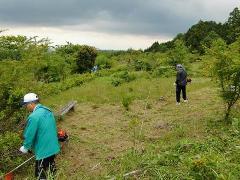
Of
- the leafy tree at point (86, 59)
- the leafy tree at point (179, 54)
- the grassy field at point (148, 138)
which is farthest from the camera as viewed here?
the leafy tree at point (86, 59)

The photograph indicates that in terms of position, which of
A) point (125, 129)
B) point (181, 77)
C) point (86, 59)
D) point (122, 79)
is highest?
point (181, 77)

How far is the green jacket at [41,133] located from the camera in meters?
7.76

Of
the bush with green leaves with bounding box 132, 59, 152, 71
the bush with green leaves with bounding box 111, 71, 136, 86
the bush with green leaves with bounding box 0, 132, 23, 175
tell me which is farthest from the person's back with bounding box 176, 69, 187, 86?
the bush with green leaves with bounding box 132, 59, 152, 71

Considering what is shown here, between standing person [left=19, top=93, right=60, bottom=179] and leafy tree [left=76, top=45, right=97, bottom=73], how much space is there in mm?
37684

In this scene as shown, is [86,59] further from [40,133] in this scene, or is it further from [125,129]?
[40,133]

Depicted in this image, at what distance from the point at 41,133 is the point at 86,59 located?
39.0 metres

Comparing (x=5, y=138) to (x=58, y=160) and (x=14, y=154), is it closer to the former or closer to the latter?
(x=14, y=154)

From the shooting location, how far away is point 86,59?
46625 mm

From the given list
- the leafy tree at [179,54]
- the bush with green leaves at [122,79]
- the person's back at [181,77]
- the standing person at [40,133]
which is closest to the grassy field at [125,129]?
the standing person at [40,133]

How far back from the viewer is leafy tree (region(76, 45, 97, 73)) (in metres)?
45.8

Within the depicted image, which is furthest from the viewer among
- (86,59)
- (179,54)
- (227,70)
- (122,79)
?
(86,59)

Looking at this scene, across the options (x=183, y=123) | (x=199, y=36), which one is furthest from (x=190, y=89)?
(x=199, y=36)

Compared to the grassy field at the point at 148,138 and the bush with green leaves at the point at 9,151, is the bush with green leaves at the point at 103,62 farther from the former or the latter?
the bush with green leaves at the point at 9,151

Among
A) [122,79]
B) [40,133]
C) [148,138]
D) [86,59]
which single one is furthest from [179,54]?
[40,133]
